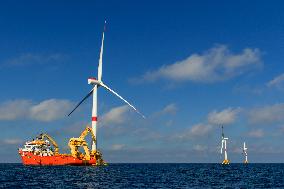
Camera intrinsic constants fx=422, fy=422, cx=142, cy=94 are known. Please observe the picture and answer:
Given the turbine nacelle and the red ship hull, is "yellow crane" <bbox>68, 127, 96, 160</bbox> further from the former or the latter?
the turbine nacelle

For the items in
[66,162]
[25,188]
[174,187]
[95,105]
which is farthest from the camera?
[66,162]

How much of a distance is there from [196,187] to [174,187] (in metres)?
4.06

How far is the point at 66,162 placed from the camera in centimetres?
18912

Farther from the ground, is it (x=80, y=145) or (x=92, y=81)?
(x=92, y=81)

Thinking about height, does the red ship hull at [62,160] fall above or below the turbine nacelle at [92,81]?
below

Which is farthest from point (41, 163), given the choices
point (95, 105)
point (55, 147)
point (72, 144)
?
point (95, 105)

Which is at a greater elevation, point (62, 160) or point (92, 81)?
point (92, 81)

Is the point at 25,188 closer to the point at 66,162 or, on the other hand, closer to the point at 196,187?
the point at 196,187

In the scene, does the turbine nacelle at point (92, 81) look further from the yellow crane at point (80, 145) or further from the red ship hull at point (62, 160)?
the red ship hull at point (62, 160)

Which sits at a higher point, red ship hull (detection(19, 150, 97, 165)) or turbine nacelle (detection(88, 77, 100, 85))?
turbine nacelle (detection(88, 77, 100, 85))

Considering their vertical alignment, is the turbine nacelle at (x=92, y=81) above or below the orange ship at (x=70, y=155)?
above

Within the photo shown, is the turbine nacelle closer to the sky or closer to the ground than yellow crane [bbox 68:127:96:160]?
closer to the sky

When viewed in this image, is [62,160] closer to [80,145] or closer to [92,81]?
[80,145]

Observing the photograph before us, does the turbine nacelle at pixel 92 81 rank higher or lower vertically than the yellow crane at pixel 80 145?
higher
